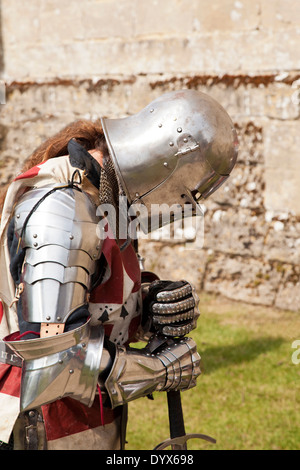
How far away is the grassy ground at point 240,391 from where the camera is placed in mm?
3910

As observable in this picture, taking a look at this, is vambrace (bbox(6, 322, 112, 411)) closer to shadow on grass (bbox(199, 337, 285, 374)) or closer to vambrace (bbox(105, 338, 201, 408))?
vambrace (bbox(105, 338, 201, 408))

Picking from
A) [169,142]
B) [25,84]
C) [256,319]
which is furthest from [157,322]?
[25,84]

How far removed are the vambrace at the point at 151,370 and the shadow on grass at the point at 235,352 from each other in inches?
87.4

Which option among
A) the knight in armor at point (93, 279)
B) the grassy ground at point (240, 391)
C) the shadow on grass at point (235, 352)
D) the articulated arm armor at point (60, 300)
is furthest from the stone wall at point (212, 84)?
the articulated arm armor at point (60, 300)

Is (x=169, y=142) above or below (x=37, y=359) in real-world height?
above

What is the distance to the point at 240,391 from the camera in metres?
4.39

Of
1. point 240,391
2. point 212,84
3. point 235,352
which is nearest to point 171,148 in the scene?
point 240,391

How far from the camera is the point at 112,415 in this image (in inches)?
102

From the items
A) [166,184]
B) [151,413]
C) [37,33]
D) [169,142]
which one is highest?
[37,33]

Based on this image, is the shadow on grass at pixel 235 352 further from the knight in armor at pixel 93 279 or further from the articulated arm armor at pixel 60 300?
the articulated arm armor at pixel 60 300

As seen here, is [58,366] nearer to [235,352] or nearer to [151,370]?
[151,370]
